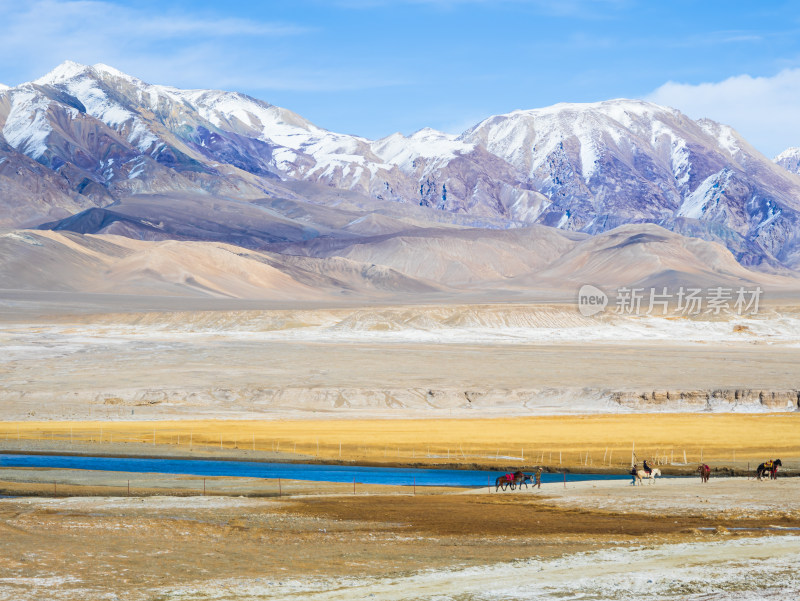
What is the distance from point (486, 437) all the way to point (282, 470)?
36.4 ft

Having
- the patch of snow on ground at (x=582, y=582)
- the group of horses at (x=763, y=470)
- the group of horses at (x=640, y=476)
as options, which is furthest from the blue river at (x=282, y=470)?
the patch of snow on ground at (x=582, y=582)

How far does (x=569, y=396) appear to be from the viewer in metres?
65.6

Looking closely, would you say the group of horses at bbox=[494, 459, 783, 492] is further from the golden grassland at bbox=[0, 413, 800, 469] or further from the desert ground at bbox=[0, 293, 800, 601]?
the golden grassland at bbox=[0, 413, 800, 469]

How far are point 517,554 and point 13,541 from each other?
31.7 ft

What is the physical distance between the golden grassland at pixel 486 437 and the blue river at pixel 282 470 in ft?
5.16

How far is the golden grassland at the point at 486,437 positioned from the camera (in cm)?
4188

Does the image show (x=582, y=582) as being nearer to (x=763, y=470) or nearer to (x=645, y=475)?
(x=645, y=475)

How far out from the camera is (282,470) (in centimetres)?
4009

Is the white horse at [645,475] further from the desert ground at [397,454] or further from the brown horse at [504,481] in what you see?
the brown horse at [504,481]

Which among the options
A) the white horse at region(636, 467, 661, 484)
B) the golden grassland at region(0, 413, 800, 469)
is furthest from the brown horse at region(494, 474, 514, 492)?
the golden grassland at region(0, 413, 800, 469)

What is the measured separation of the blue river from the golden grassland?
1.57 metres

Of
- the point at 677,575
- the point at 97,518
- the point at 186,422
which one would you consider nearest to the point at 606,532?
the point at 677,575

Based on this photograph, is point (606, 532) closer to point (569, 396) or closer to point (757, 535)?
point (757, 535)

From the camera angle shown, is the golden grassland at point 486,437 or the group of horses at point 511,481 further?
the golden grassland at point 486,437
